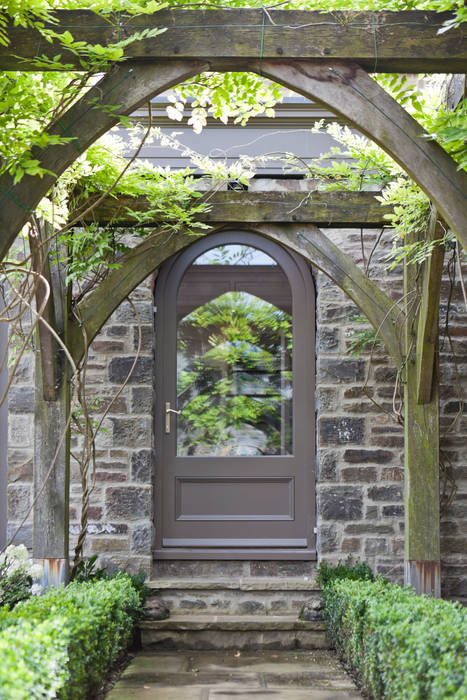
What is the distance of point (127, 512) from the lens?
5.06 m

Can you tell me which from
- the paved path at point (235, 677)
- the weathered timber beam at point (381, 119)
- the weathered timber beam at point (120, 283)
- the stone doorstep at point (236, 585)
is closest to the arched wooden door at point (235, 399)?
the stone doorstep at point (236, 585)

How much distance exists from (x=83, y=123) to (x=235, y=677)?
2.98 metres

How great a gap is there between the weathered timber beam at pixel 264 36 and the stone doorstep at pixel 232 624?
3534 millimetres

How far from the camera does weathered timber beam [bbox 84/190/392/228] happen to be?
13.6ft

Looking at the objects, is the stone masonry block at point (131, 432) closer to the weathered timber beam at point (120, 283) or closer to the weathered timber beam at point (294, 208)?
the weathered timber beam at point (120, 283)

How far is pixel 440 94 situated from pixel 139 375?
110 inches

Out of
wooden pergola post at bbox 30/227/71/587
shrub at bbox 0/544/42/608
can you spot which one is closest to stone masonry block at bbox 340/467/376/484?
wooden pergola post at bbox 30/227/71/587

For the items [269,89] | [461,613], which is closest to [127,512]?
[461,613]

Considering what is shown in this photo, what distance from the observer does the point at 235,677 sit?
3947mm

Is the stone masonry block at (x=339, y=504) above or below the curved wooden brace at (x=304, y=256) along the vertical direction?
below

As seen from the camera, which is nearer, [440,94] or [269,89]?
[269,89]

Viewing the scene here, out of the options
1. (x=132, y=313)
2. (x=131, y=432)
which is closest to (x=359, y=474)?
(x=131, y=432)

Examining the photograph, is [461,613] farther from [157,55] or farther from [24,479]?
[24,479]

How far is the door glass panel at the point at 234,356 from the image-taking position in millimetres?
5305
